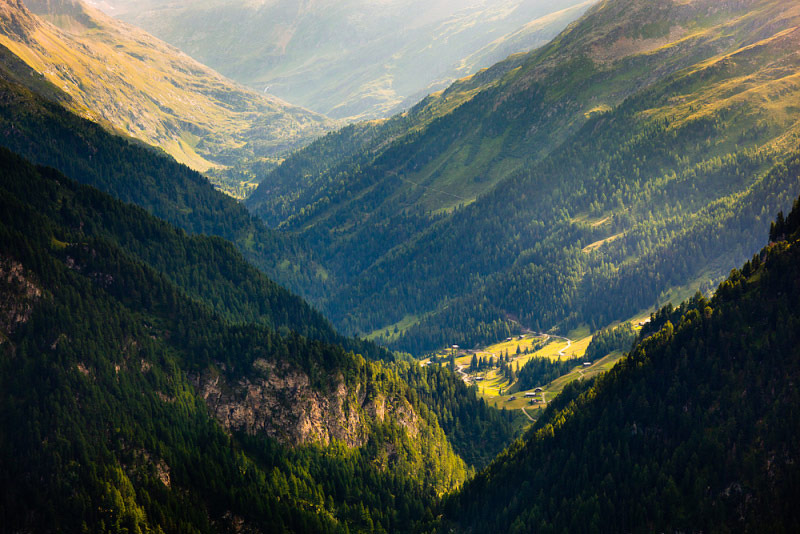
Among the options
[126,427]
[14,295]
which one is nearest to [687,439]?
[126,427]

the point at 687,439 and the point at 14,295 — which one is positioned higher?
the point at 14,295

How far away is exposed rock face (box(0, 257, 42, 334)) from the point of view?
160125 millimetres

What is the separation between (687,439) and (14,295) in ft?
482

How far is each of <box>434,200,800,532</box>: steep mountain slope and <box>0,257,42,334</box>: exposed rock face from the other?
111263 mm

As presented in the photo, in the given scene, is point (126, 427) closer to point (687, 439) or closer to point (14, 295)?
point (14, 295)

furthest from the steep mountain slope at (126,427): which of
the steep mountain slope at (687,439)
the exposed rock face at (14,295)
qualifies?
the steep mountain slope at (687,439)

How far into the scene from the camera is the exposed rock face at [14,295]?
160 metres

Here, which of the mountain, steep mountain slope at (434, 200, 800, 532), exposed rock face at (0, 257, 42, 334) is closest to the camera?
steep mountain slope at (434, 200, 800, 532)

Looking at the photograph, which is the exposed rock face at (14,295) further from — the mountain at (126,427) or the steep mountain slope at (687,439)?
the steep mountain slope at (687,439)

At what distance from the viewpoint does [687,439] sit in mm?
157375

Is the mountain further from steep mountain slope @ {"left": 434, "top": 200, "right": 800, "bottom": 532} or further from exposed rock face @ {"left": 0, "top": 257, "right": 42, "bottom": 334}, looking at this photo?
steep mountain slope @ {"left": 434, "top": 200, "right": 800, "bottom": 532}

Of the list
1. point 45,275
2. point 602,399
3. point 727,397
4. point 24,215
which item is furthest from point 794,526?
point 24,215

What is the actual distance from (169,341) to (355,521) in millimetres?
66472

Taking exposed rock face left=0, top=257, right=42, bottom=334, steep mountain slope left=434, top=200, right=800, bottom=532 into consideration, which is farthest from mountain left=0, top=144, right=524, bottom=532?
steep mountain slope left=434, top=200, right=800, bottom=532
